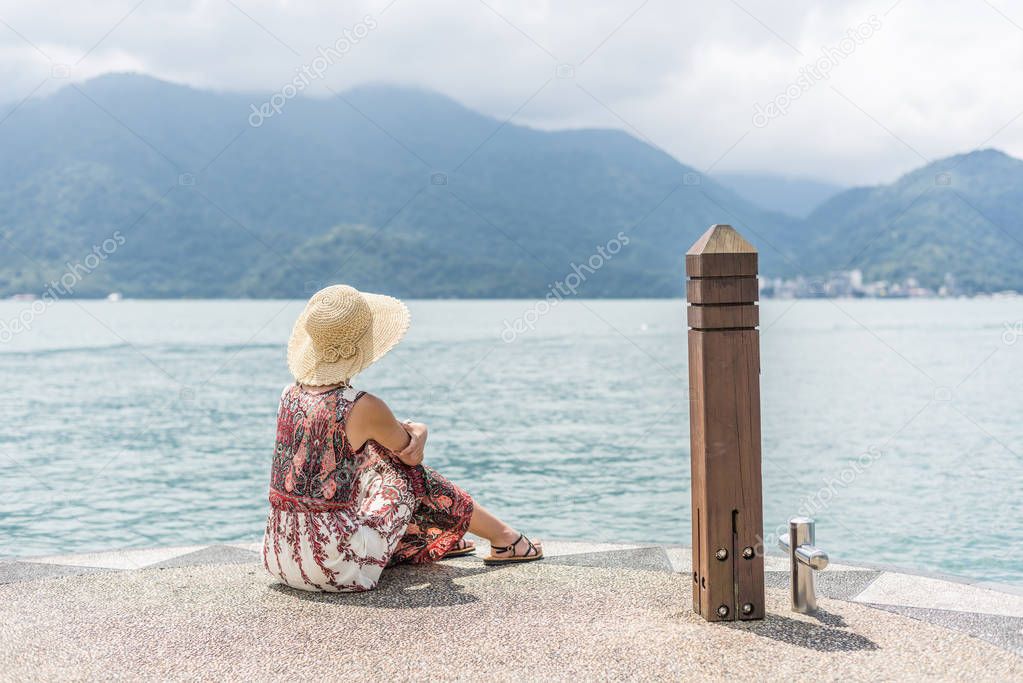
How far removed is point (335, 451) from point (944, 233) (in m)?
129

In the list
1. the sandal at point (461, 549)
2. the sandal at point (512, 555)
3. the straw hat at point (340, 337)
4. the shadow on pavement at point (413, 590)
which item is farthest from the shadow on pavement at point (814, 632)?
the straw hat at point (340, 337)

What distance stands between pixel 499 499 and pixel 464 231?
137560 millimetres

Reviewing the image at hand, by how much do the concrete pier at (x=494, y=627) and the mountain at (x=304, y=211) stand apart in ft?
304

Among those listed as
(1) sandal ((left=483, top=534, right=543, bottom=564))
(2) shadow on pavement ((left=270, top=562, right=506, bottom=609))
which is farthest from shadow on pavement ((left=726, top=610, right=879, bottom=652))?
(1) sandal ((left=483, top=534, right=543, bottom=564))

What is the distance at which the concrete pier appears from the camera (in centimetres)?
427

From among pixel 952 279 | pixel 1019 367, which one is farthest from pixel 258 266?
pixel 1019 367

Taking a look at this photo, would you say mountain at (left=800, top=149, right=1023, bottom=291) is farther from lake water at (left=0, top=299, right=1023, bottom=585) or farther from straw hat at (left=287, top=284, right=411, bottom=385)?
straw hat at (left=287, top=284, right=411, bottom=385)

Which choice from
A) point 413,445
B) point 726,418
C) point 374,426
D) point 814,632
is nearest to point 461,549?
point 413,445

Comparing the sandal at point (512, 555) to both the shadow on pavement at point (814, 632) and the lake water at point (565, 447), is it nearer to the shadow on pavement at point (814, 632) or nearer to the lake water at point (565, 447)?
the shadow on pavement at point (814, 632)

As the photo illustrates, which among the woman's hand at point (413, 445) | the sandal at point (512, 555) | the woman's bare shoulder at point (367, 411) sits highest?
the woman's bare shoulder at point (367, 411)

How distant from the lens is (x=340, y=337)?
5.37 metres

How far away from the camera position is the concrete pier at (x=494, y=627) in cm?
427

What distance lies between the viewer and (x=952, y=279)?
12262 centimetres

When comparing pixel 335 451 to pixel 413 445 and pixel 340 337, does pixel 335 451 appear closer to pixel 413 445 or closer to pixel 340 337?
pixel 413 445
